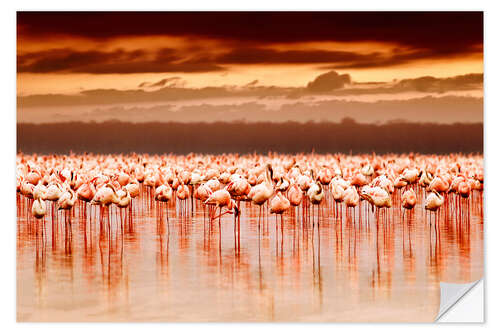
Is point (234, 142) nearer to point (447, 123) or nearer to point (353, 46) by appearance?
point (353, 46)

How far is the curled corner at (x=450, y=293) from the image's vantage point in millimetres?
4891

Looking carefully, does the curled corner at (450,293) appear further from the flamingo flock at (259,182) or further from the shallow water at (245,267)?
the flamingo flock at (259,182)

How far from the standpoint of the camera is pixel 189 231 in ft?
17.8

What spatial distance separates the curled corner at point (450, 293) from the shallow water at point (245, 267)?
0.04m

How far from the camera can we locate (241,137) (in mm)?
5359

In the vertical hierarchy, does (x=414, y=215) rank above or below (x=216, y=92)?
below

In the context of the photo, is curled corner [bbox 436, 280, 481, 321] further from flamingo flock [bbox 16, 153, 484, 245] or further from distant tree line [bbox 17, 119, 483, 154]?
distant tree line [bbox 17, 119, 483, 154]

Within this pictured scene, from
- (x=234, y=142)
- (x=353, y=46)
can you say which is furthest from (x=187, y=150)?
(x=353, y=46)

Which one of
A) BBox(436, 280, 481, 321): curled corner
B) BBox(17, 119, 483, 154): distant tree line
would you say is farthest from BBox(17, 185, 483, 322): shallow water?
BBox(17, 119, 483, 154): distant tree line

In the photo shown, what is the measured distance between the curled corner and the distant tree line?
923 mm

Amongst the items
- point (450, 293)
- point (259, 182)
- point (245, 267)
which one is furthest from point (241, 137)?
point (450, 293)

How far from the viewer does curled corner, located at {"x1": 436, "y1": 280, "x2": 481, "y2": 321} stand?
4.89 metres

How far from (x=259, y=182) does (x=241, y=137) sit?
0.43 meters
